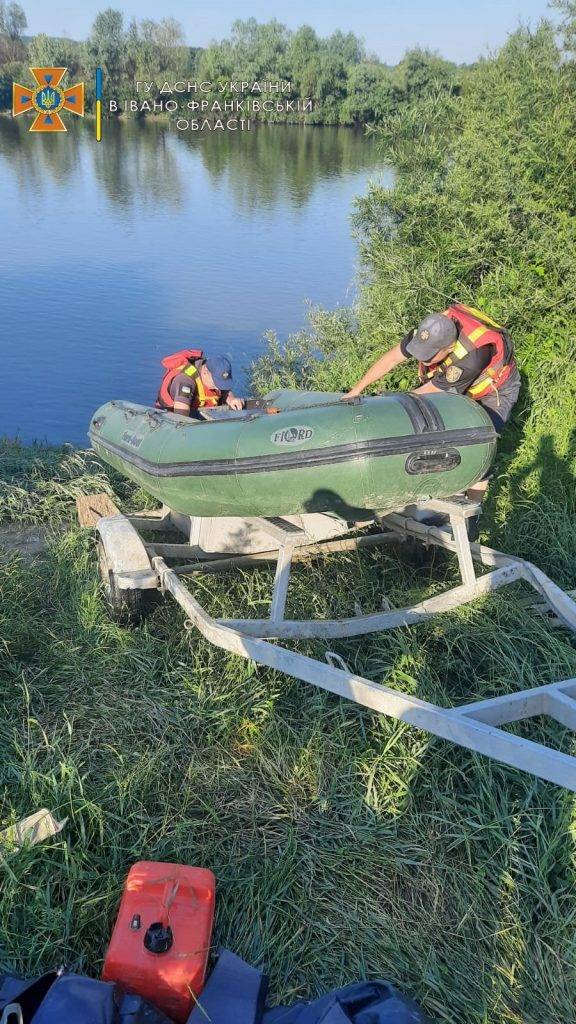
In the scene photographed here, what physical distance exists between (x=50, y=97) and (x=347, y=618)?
36.3m

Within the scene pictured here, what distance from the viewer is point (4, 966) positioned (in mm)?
2201

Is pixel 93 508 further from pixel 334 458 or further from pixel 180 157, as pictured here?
pixel 180 157

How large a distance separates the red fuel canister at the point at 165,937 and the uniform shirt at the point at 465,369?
2.80 m

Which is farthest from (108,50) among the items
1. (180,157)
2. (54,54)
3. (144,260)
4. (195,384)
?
(195,384)

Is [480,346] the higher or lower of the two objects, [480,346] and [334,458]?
the higher

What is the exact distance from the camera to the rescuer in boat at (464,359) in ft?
13.1

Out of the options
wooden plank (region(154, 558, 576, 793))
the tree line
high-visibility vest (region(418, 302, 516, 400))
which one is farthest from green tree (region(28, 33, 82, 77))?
wooden plank (region(154, 558, 576, 793))

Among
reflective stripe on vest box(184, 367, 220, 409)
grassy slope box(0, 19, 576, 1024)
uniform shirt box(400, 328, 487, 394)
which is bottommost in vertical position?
grassy slope box(0, 19, 576, 1024)

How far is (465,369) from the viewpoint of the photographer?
162 inches

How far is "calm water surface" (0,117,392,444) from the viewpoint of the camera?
11453mm

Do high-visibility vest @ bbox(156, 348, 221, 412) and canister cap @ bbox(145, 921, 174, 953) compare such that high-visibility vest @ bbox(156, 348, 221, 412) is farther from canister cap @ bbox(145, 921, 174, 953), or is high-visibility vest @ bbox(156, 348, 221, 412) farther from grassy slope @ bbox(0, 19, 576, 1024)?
canister cap @ bbox(145, 921, 174, 953)

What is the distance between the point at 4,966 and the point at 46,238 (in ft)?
59.1

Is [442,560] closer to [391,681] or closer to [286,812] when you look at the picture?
[391,681]

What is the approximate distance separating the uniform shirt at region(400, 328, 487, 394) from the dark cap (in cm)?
5
